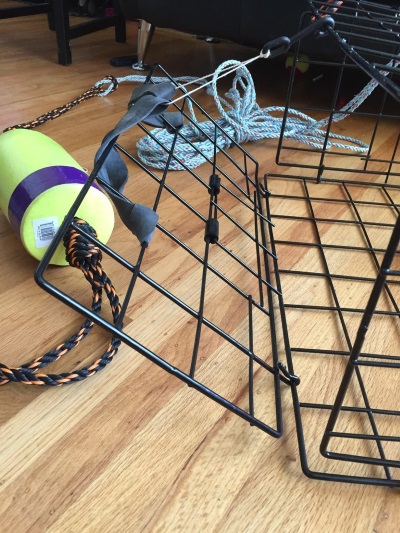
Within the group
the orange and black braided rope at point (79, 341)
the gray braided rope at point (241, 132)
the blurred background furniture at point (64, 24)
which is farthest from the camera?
the blurred background furniture at point (64, 24)

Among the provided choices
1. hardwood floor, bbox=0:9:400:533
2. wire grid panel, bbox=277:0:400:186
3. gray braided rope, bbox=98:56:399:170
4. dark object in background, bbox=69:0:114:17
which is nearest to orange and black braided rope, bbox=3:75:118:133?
gray braided rope, bbox=98:56:399:170

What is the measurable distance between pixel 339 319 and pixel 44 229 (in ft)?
1.26

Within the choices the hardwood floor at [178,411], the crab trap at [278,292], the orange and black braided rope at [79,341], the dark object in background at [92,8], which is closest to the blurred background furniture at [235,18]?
the crab trap at [278,292]

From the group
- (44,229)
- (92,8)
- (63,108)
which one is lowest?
(92,8)

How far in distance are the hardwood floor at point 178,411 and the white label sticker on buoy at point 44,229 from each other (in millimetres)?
52

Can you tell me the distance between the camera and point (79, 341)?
58 cm

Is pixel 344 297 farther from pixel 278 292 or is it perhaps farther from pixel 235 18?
pixel 235 18

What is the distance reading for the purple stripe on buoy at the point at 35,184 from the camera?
632 mm

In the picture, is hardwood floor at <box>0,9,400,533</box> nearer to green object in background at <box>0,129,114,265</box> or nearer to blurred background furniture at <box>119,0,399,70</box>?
green object in background at <box>0,129,114,265</box>

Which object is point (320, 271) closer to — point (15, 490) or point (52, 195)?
point (52, 195)

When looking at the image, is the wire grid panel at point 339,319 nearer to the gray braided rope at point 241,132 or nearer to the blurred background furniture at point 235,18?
the gray braided rope at point 241,132

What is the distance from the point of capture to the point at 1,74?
60.5 inches

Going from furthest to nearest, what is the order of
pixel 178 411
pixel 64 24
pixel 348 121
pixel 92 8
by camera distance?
pixel 92 8, pixel 64 24, pixel 348 121, pixel 178 411

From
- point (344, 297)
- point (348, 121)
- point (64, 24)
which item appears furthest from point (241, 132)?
point (64, 24)
